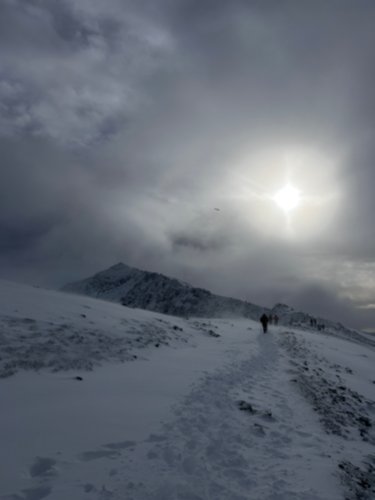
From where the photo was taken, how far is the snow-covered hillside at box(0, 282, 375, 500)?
6.56 m

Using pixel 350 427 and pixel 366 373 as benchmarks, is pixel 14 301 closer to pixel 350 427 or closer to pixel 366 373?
pixel 350 427

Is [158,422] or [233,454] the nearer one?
[233,454]

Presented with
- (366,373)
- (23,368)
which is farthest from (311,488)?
(366,373)

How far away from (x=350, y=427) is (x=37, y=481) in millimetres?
9133

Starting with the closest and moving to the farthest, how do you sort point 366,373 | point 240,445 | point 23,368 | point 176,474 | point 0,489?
point 0,489
point 176,474
point 240,445
point 23,368
point 366,373

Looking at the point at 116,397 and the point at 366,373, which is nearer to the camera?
the point at 116,397

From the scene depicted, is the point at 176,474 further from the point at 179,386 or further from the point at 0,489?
the point at 179,386

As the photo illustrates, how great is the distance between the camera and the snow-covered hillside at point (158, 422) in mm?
6559

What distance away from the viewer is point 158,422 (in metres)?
9.22

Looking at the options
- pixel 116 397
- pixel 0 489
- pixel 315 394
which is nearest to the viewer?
pixel 0 489

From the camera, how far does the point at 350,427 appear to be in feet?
37.5

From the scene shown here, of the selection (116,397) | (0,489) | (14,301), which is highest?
(14,301)

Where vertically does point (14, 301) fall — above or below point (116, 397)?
above

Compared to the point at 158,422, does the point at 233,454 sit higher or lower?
lower
